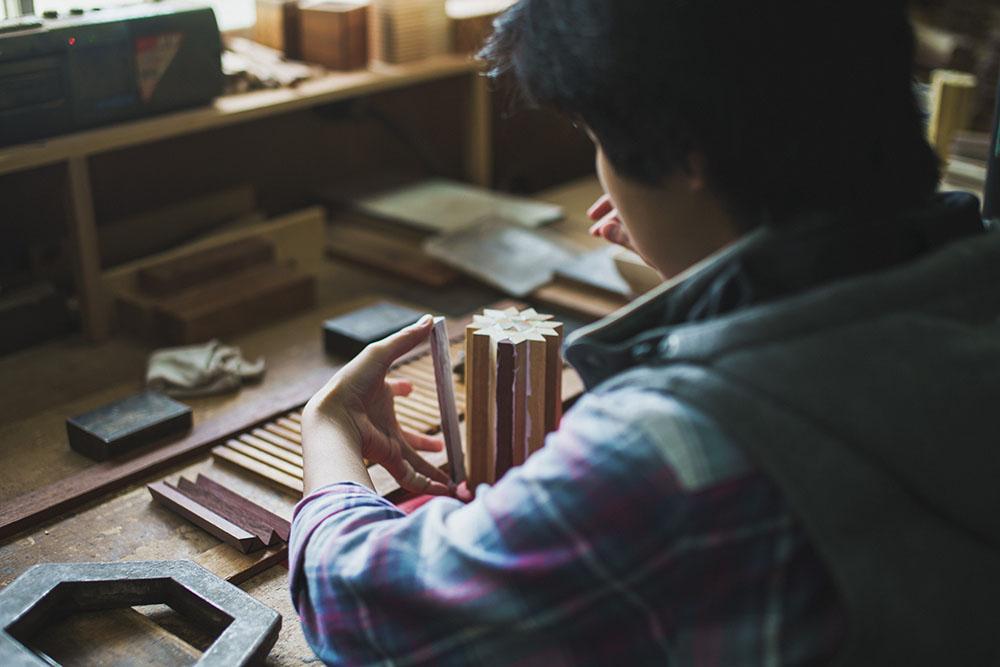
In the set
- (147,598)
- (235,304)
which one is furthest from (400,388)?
(235,304)

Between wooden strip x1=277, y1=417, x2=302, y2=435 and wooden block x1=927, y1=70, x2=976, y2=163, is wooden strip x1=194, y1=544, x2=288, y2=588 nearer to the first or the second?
wooden strip x1=277, y1=417, x2=302, y2=435

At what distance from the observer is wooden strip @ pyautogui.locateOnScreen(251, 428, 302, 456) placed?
5.12 ft

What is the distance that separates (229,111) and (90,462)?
2.55ft

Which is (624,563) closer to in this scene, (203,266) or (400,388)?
(400,388)

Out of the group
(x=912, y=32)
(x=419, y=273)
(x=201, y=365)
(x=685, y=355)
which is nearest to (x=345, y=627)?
(x=685, y=355)

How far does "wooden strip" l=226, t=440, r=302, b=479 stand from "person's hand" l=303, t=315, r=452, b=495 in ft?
0.60

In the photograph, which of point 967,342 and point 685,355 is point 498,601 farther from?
point 967,342

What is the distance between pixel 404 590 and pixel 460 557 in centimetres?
7

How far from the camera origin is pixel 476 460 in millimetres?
1447

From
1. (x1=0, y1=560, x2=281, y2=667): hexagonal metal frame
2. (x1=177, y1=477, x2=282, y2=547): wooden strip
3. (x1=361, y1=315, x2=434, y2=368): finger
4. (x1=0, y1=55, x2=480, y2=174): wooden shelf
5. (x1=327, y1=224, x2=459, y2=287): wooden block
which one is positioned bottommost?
(x1=177, y1=477, x2=282, y2=547): wooden strip

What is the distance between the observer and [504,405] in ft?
4.54

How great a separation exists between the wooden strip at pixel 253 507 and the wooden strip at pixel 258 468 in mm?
45

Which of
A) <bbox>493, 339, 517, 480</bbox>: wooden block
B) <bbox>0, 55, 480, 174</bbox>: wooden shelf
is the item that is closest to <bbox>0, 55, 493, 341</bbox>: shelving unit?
<bbox>0, 55, 480, 174</bbox>: wooden shelf

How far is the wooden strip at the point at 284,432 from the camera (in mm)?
1592
